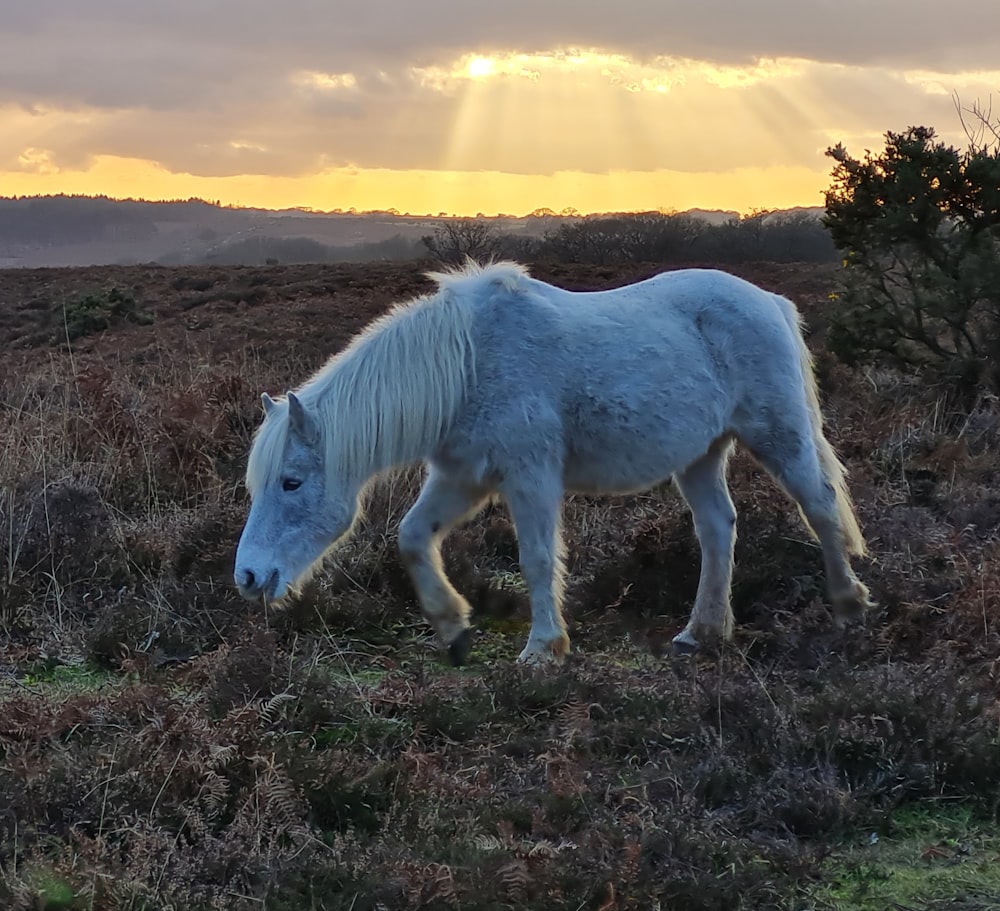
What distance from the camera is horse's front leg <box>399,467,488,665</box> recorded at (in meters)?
5.04

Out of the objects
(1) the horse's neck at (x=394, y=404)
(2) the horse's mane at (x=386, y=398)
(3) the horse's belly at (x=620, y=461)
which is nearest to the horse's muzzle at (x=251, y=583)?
(2) the horse's mane at (x=386, y=398)

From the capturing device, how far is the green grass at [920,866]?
113 inches

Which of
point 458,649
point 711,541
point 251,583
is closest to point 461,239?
point 711,541

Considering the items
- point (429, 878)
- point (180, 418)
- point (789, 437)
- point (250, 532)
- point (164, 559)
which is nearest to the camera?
point (429, 878)

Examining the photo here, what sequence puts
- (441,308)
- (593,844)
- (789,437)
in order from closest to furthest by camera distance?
1. (593,844)
2. (441,308)
3. (789,437)

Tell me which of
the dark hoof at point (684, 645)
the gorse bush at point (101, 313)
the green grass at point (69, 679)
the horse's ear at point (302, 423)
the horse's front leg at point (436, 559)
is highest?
the gorse bush at point (101, 313)

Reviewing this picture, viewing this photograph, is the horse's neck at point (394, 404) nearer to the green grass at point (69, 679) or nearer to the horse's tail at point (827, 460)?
the green grass at point (69, 679)

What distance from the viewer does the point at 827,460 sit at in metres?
5.72

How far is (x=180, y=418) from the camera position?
813cm

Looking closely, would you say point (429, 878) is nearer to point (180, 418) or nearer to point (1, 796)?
point (1, 796)

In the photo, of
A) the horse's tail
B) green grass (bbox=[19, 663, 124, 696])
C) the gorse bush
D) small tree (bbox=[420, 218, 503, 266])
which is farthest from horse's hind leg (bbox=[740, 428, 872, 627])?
small tree (bbox=[420, 218, 503, 266])

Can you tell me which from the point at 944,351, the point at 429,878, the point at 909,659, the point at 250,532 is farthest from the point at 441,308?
the point at 944,351

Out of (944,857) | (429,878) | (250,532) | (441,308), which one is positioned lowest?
(944,857)

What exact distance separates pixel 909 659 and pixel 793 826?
1.71m
